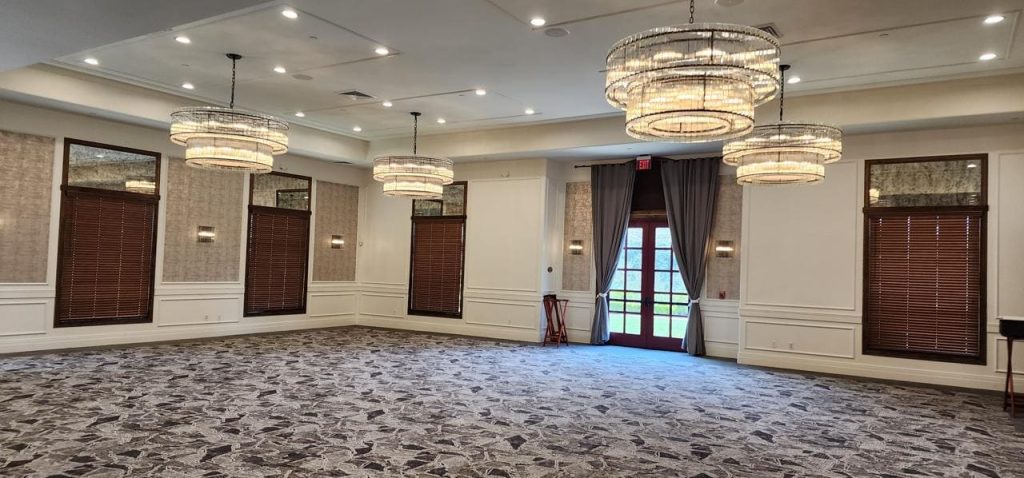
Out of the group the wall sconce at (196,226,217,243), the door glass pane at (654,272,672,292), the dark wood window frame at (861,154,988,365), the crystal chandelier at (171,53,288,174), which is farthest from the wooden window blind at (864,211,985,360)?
the wall sconce at (196,226,217,243)

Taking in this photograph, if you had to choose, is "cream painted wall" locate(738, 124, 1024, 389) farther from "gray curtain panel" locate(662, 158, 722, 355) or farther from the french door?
the french door

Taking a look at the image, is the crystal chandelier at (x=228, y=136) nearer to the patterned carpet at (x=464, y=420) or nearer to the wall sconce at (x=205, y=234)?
the patterned carpet at (x=464, y=420)

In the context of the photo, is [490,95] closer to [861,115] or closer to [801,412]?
[861,115]

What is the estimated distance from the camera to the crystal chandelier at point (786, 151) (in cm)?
699

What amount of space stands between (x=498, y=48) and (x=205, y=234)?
715 centimetres

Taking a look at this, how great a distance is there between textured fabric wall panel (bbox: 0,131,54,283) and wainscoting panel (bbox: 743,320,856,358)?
35.5 feet

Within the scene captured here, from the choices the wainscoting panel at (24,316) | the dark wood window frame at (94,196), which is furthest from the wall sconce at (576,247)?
the wainscoting panel at (24,316)

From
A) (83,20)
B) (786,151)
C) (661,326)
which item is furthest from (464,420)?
(661,326)

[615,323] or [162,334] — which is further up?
[615,323]

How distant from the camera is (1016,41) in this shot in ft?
22.8

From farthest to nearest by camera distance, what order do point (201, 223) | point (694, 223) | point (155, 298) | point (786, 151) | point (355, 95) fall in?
point (201, 223), point (694, 223), point (155, 298), point (355, 95), point (786, 151)

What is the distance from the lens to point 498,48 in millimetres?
7523

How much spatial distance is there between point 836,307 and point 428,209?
8.09 meters

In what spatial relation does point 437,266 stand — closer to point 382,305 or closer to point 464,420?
point 382,305
